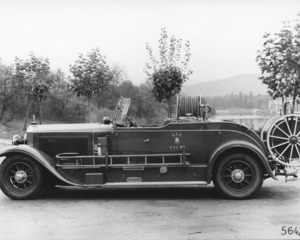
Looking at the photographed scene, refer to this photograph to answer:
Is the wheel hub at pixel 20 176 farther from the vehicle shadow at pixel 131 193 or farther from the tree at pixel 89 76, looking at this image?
the tree at pixel 89 76

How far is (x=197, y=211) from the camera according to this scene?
6.55m

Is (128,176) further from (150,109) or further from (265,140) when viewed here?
(150,109)

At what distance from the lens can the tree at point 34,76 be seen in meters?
24.1

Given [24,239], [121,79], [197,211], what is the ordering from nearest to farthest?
[24,239]
[197,211]
[121,79]

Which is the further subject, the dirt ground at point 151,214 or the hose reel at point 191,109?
the hose reel at point 191,109

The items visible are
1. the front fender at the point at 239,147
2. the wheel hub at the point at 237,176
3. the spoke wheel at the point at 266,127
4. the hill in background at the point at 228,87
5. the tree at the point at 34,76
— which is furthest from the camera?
the tree at the point at 34,76

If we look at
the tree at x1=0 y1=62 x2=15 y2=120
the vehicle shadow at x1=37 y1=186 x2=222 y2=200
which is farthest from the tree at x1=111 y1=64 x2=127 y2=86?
the vehicle shadow at x1=37 y1=186 x2=222 y2=200

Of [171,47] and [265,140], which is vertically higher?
[171,47]

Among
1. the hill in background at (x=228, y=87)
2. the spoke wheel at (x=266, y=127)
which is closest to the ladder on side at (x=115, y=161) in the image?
the spoke wheel at (x=266, y=127)

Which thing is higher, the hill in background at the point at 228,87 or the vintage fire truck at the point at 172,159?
the hill in background at the point at 228,87

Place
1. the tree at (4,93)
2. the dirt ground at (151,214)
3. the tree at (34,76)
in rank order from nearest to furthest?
the dirt ground at (151,214), the tree at (34,76), the tree at (4,93)

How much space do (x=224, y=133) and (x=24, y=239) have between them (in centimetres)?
378

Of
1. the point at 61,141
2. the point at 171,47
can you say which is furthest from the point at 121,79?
the point at 61,141

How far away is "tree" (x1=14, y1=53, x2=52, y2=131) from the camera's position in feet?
79.0
